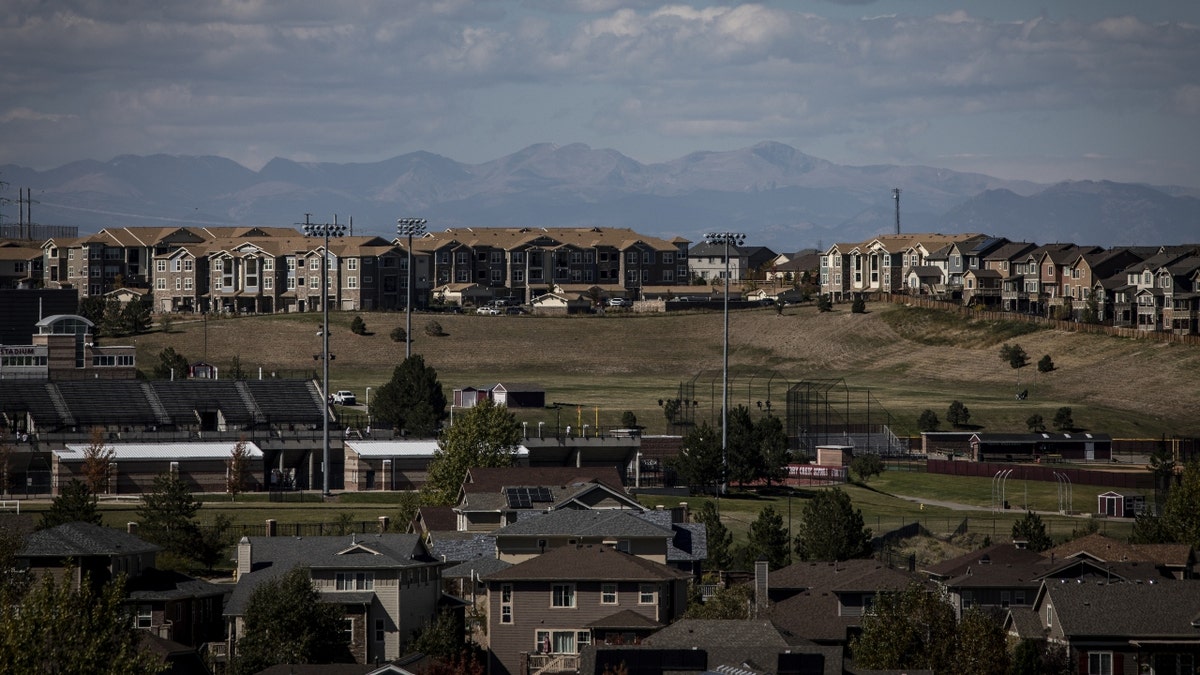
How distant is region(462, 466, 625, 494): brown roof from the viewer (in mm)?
85125

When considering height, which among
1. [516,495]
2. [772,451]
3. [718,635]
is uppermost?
[772,451]

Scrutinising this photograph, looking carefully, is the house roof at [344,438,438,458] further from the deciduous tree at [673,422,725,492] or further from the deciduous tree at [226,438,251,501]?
the deciduous tree at [673,422,725,492]

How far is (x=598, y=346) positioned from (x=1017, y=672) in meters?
118

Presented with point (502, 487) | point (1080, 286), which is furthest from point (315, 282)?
point (502, 487)

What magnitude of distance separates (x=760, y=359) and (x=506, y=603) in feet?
362

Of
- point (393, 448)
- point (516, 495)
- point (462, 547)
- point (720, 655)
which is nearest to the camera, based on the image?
point (720, 655)

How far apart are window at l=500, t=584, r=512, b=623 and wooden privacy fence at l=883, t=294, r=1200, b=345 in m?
101

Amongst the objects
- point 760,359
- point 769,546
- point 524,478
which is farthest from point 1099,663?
point 760,359

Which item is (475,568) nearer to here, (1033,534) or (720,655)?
(720,655)

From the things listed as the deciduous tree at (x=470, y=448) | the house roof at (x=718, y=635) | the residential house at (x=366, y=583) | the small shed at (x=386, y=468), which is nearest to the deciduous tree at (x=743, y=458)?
the deciduous tree at (x=470, y=448)

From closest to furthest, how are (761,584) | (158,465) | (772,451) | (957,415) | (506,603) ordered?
(506,603) → (761,584) → (158,465) → (772,451) → (957,415)

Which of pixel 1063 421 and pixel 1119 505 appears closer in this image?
pixel 1119 505

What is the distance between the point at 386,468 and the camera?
4250 inches

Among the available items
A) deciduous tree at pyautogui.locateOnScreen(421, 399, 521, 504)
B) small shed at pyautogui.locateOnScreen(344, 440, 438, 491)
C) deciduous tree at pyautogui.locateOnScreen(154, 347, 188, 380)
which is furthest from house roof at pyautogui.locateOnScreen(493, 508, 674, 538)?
deciduous tree at pyautogui.locateOnScreen(154, 347, 188, 380)
